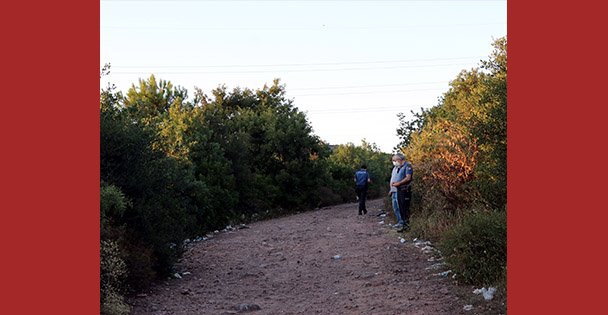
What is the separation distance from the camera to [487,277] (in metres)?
9.51

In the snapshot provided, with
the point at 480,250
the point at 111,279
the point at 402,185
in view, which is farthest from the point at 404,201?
the point at 111,279

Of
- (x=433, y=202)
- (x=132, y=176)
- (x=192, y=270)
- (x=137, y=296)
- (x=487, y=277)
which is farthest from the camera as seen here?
(x=433, y=202)

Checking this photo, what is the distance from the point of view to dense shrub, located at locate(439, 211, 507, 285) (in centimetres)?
955

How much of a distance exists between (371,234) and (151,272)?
24.9 ft

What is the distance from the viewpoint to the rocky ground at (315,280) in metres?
9.13

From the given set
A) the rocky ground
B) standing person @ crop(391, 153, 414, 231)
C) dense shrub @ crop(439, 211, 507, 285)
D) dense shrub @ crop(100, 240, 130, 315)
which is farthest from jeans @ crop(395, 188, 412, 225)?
dense shrub @ crop(100, 240, 130, 315)

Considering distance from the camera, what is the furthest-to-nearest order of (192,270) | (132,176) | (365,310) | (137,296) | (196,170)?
(196,170) → (192,270) → (132,176) → (137,296) → (365,310)

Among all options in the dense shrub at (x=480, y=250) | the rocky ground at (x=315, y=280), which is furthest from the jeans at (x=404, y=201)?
the dense shrub at (x=480, y=250)

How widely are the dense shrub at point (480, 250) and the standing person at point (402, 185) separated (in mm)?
5601

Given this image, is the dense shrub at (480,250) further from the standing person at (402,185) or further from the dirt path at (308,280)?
the standing person at (402,185)

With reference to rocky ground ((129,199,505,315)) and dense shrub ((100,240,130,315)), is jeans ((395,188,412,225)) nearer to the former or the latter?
rocky ground ((129,199,505,315))

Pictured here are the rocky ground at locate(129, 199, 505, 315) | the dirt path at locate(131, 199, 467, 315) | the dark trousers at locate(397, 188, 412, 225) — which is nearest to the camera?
the rocky ground at locate(129, 199, 505, 315)

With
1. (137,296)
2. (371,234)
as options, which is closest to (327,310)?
(137,296)

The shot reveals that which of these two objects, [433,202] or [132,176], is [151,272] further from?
[433,202]
